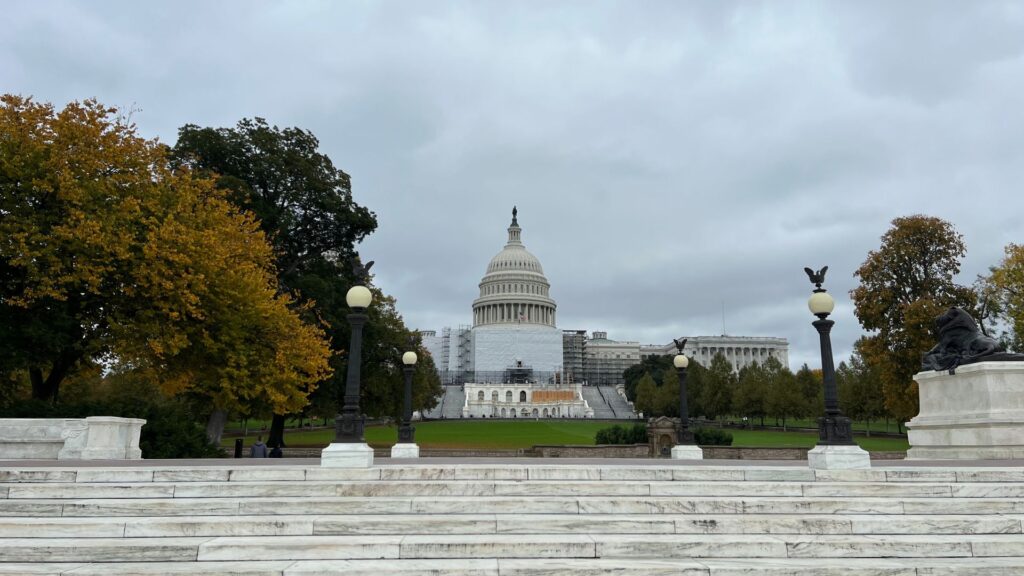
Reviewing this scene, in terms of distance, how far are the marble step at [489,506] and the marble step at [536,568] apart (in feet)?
5.21

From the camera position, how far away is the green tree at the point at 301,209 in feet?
99.8

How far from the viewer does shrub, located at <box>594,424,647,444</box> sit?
29.6 meters

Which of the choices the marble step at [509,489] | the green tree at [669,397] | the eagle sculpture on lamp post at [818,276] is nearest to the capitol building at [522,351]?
the green tree at [669,397]

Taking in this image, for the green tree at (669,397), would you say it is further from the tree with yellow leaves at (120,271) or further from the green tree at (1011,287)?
the tree with yellow leaves at (120,271)

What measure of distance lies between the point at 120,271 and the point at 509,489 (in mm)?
15192

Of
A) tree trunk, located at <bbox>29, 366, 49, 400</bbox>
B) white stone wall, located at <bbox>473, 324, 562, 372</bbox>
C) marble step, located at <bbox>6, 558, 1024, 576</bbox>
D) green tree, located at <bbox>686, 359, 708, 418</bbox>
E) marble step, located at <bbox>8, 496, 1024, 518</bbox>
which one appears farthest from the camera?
white stone wall, located at <bbox>473, 324, 562, 372</bbox>

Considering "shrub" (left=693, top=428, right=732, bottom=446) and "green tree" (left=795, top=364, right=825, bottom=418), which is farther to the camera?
"green tree" (left=795, top=364, right=825, bottom=418)

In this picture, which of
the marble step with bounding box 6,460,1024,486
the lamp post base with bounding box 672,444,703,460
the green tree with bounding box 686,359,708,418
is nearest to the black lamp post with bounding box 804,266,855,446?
the marble step with bounding box 6,460,1024,486

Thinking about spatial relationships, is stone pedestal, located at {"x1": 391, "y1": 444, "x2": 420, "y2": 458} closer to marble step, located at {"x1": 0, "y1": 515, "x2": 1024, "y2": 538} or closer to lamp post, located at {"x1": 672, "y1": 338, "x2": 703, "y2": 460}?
lamp post, located at {"x1": 672, "y1": 338, "x2": 703, "y2": 460}

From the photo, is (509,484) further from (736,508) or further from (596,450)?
(596,450)

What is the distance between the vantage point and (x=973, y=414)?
17.1 m

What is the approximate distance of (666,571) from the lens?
6.47 meters

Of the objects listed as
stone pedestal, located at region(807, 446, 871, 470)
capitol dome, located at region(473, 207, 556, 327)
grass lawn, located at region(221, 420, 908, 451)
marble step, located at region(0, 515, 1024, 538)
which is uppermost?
capitol dome, located at region(473, 207, 556, 327)

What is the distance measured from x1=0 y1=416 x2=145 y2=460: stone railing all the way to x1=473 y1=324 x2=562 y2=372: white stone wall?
113m
